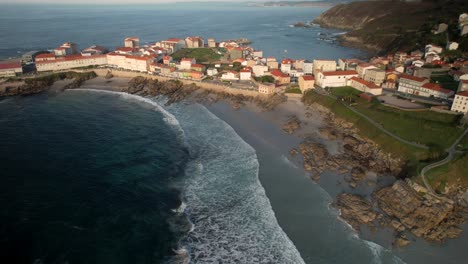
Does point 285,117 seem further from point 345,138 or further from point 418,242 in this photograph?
point 418,242

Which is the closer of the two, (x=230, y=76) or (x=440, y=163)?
(x=440, y=163)

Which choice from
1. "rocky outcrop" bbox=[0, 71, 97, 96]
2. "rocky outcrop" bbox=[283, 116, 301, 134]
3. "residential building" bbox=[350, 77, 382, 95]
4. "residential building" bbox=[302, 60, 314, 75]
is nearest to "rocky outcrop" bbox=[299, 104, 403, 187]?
"rocky outcrop" bbox=[283, 116, 301, 134]

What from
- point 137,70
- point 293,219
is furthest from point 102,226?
point 137,70

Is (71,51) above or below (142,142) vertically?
above

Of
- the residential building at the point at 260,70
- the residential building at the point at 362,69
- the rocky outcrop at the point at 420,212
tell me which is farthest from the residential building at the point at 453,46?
the rocky outcrop at the point at 420,212

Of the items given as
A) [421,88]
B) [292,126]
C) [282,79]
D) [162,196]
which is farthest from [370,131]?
[162,196]

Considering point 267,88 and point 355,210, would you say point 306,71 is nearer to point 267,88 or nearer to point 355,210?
point 267,88

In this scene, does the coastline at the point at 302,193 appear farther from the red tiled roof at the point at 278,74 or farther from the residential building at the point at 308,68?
the residential building at the point at 308,68
